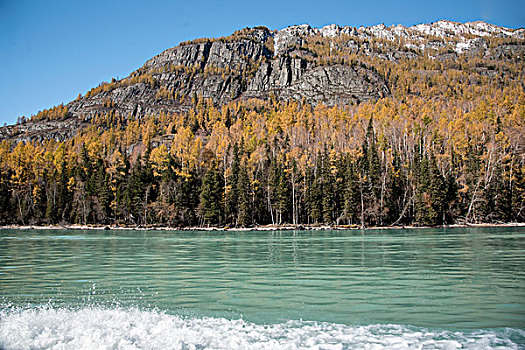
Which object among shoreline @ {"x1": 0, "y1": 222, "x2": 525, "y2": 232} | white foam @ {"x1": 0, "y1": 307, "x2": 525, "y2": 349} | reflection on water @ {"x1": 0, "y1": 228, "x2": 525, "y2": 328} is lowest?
shoreline @ {"x1": 0, "y1": 222, "x2": 525, "y2": 232}

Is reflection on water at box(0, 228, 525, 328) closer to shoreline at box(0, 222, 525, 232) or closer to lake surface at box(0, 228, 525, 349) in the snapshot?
lake surface at box(0, 228, 525, 349)

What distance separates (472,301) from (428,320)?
2.74m

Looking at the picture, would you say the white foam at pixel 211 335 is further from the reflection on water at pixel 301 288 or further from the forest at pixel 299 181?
the forest at pixel 299 181

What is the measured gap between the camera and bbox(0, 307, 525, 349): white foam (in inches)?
291

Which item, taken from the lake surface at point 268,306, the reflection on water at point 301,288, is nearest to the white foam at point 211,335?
the lake surface at point 268,306

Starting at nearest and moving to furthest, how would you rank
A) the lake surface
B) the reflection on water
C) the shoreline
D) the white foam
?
1. the white foam
2. the lake surface
3. the reflection on water
4. the shoreline

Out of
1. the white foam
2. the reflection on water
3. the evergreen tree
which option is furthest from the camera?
the evergreen tree

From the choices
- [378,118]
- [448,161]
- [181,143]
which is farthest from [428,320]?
[378,118]

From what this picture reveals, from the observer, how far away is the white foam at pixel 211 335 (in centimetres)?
739

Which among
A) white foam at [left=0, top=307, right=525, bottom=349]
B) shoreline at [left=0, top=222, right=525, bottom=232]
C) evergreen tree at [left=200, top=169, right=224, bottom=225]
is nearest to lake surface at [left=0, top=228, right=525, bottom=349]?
white foam at [left=0, top=307, right=525, bottom=349]

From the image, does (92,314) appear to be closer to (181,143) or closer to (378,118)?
(181,143)

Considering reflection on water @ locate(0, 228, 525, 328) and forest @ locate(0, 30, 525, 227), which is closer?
reflection on water @ locate(0, 228, 525, 328)

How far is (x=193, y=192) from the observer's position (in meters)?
78.3

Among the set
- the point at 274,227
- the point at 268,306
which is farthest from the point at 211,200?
the point at 268,306
